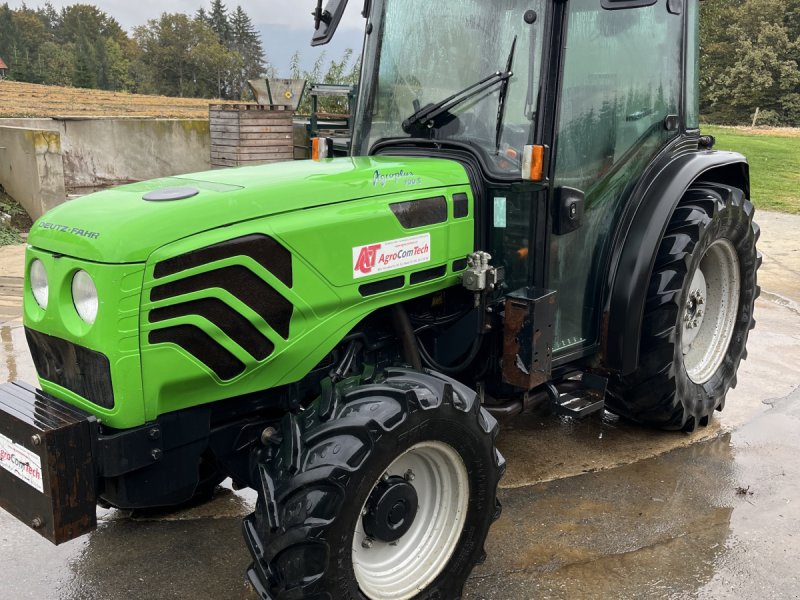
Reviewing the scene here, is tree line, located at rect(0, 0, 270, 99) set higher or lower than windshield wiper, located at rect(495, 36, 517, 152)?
higher

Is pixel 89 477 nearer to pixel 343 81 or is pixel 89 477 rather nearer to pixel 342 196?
pixel 342 196

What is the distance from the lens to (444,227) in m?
3.06

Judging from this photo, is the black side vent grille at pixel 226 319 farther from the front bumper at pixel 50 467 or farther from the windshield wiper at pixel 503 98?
the windshield wiper at pixel 503 98

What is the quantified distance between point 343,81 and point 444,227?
10.8 metres

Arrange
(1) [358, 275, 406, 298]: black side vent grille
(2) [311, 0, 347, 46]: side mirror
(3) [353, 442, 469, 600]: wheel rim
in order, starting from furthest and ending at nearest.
Result: 1. (2) [311, 0, 347, 46]: side mirror
2. (1) [358, 275, 406, 298]: black side vent grille
3. (3) [353, 442, 469, 600]: wheel rim

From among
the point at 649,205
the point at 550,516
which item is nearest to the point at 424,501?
the point at 550,516

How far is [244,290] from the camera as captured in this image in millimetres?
2453

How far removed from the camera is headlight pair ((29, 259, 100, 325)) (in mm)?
2281

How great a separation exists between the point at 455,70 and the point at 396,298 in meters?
1.02

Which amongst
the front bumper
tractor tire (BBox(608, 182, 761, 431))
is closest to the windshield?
tractor tire (BBox(608, 182, 761, 431))

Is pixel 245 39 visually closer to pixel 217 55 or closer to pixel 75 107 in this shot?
pixel 217 55

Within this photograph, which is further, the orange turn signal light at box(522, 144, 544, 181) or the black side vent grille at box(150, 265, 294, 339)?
the orange turn signal light at box(522, 144, 544, 181)

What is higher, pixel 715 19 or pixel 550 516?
pixel 715 19

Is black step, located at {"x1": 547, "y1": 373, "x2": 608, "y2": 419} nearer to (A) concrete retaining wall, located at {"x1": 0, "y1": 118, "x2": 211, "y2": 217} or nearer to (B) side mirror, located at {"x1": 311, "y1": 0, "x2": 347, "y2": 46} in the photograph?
(B) side mirror, located at {"x1": 311, "y1": 0, "x2": 347, "y2": 46}
